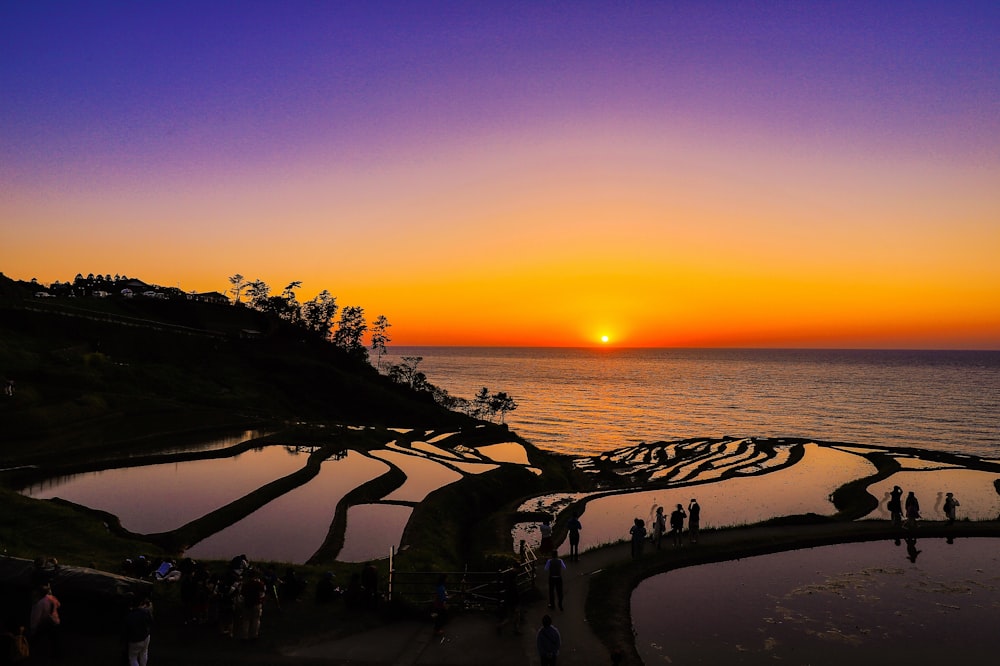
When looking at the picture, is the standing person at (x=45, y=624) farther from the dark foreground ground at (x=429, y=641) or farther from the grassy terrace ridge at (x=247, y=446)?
the grassy terrace ridge at (x=247, y=446)

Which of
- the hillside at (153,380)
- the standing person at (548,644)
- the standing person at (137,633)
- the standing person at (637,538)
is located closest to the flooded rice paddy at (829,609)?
the standing person at (637,538)

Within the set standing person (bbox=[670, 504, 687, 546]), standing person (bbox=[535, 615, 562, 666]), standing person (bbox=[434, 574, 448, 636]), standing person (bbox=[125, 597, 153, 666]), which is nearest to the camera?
standing person (bbox=[125, 597, 153, 666])

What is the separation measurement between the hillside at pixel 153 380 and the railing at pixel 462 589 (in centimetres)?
4103

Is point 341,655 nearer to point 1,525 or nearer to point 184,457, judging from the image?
point 1,525

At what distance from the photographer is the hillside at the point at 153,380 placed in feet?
206

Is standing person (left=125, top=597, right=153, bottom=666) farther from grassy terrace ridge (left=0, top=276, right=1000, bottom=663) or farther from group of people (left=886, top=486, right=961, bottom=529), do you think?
group of people (left=886, top=486, right=961, bottom=529)

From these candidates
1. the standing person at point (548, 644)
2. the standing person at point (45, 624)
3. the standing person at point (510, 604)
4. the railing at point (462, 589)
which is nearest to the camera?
the standing person at point (45, 624)

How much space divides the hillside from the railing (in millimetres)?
41027

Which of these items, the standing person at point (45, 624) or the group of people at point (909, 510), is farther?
the group of people at point (909, 510)

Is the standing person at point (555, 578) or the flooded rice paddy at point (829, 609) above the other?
the standing person at point (555, 578)

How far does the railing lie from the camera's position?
2461cm

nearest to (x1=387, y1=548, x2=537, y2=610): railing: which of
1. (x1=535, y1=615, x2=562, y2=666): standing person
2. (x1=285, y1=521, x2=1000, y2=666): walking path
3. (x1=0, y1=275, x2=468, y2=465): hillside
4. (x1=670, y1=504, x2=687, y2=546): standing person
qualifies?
(x1=285, y1=521, x2=1000, y2=666): walking path

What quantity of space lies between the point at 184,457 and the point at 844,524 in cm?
5424

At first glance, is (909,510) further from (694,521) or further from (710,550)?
(694,521)
